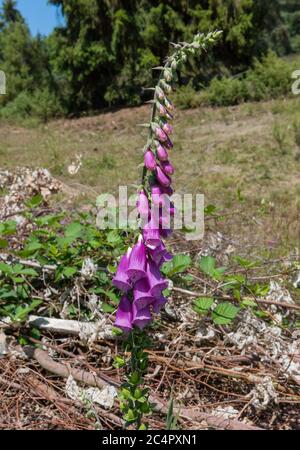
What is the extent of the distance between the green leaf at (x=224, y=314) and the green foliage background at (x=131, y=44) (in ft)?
46.5

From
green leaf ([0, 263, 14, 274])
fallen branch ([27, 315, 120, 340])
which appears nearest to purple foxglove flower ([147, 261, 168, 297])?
fallen branch ([27, 315, 120, 340])

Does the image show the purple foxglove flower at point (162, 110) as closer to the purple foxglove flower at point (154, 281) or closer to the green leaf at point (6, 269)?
the purple foxglove flower at point (154, 281)

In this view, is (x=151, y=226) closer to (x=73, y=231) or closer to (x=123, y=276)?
(x=123, y=276)

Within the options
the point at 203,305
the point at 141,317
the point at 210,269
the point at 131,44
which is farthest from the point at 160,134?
the point at 131,44

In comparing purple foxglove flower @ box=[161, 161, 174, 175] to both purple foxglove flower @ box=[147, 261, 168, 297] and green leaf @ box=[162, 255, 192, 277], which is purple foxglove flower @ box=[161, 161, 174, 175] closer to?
purple foxglove flower @ box=[147, 261, 168, 297]

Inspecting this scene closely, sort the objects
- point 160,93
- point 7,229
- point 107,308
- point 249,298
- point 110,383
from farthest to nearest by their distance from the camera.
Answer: point 7,229
point 249,298
point 107,308
point 110,383
point 160,93

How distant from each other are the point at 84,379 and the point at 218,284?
843 mm

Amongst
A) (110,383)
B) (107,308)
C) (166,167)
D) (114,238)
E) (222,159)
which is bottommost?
(110,383)

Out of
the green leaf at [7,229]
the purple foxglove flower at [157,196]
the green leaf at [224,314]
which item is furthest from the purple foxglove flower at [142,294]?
the green leaf at [7,229]

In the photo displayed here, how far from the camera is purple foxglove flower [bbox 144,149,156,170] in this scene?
1.44 m

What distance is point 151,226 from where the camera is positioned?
1485 mm

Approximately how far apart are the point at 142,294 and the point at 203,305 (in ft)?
3.12

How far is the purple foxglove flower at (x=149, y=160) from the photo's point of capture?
56.6 inches
